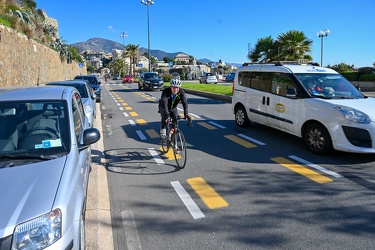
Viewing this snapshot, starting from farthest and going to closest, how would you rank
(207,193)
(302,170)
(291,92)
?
(291,92) < (302,170) < (207,193)

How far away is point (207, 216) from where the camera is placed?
3.84 meters

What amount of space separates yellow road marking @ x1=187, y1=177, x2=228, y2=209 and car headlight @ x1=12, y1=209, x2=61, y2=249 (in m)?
2.36

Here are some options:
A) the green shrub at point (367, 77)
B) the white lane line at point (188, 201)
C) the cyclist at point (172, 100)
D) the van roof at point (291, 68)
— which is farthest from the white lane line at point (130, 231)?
the green shrub at point (367, 77)

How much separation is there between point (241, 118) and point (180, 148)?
413 centimetres

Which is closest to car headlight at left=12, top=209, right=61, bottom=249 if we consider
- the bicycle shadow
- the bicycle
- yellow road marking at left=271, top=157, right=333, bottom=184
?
the bicycle shadow

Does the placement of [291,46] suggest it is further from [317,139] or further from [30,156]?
[30,156]

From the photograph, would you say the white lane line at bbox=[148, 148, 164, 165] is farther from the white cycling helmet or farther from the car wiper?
the car wiper

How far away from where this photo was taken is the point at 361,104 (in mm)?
6102

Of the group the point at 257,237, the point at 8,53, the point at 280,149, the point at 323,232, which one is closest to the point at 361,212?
the point at 323,232

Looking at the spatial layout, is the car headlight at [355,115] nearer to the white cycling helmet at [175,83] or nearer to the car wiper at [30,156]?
the white cycling helmet at [175,83]

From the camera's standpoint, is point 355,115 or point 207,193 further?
point 355,115

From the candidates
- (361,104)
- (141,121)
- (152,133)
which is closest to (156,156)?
(152,133)

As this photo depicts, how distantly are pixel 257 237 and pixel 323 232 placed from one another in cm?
76

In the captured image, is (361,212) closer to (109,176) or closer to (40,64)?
(109,176)
